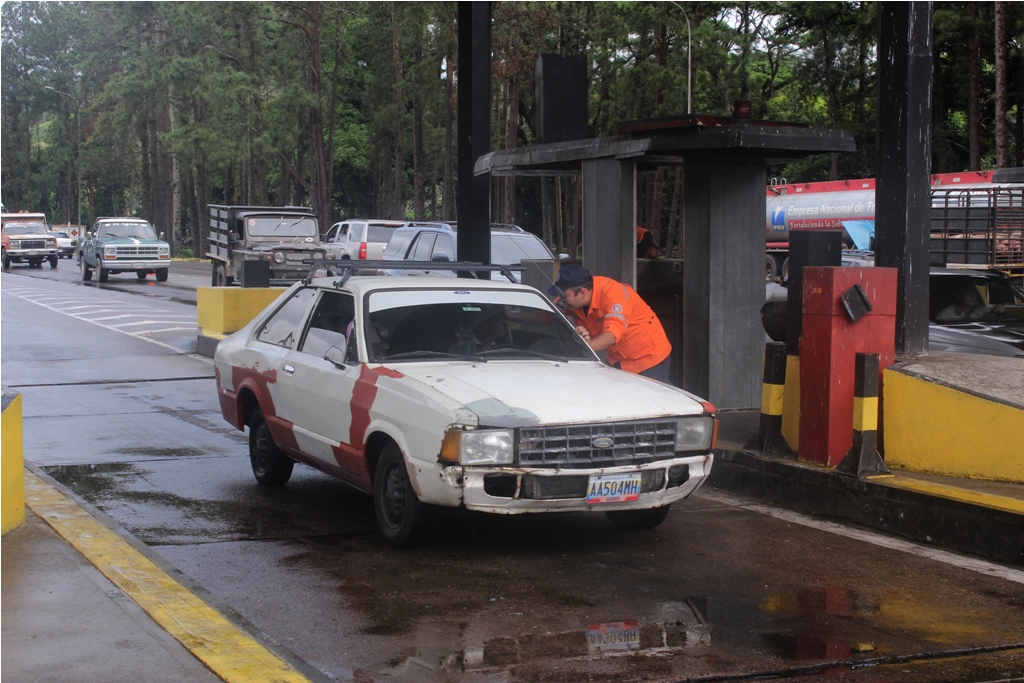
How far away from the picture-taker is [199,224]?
66.9 m

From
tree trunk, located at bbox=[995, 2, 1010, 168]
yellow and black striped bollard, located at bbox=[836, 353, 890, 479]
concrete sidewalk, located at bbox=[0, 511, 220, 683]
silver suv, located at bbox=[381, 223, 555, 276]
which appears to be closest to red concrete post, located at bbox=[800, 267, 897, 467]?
yellow and black striped bollard, located at bbox=[836, 353, 890, 479]

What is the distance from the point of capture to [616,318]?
302 inches

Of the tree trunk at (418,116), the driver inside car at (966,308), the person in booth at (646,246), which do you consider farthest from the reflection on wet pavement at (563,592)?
the tree trunk at (418,116)

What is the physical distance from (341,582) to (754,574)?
2129 millimetres

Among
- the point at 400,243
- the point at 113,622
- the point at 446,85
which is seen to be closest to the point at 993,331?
the point at 113,622

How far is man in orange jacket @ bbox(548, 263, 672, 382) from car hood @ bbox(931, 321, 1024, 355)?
4.69 meters

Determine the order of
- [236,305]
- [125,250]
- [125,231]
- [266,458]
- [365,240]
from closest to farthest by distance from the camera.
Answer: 1. [266,458]
2. [236,305]
3. [365,240]
4. [125,250]
5. [125,231]

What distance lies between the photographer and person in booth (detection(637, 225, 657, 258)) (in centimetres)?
1125

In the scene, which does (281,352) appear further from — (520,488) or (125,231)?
(125,231)

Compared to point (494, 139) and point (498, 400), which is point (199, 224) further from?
point (498, 400)

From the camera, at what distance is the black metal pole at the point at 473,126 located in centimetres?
1142

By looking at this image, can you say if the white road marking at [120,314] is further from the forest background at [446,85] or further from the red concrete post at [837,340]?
the red concrete post at [837,340]

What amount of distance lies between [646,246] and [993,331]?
3627mm

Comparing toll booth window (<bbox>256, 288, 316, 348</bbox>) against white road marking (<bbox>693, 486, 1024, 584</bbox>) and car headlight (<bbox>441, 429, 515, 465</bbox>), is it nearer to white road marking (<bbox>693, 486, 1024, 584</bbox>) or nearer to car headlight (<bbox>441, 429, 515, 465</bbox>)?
car headlight (<bbox>441, 429, 515, 465</bbox>)
